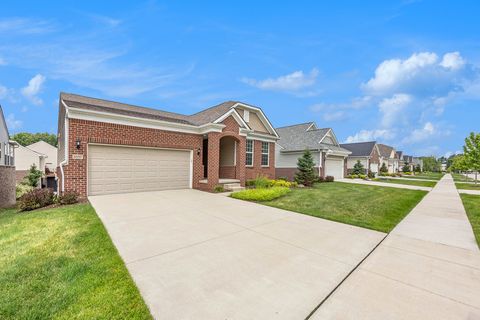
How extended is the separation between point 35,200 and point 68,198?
1.11 m

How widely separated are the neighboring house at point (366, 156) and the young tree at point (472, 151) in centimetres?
1013

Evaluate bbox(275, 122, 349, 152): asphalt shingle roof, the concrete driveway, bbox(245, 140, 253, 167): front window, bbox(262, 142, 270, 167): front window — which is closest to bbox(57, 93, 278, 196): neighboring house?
bbox(245, 140, 253, 167): front window

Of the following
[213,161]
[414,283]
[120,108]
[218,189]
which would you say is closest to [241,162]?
[213,161]

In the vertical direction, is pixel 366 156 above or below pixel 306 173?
above

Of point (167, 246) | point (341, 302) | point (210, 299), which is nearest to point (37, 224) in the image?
point (167, 246)

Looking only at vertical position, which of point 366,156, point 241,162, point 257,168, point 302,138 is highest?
point 302,138

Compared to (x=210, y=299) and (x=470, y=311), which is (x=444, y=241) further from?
(x=210, y=299)

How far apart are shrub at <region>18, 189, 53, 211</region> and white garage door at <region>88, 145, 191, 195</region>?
1429 millimetres

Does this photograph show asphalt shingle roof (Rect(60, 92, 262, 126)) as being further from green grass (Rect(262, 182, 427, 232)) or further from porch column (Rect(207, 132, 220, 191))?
green grass (Rect(262, 182, 427, 232))

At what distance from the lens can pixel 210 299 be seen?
2629 millimetres

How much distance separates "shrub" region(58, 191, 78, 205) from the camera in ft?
26.5

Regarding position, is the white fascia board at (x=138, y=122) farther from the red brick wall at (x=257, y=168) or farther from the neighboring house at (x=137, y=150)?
the red brick wall at (x=257, y=168)

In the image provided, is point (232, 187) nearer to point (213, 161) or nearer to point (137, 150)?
point (213, 161)

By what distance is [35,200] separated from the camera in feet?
26.0
